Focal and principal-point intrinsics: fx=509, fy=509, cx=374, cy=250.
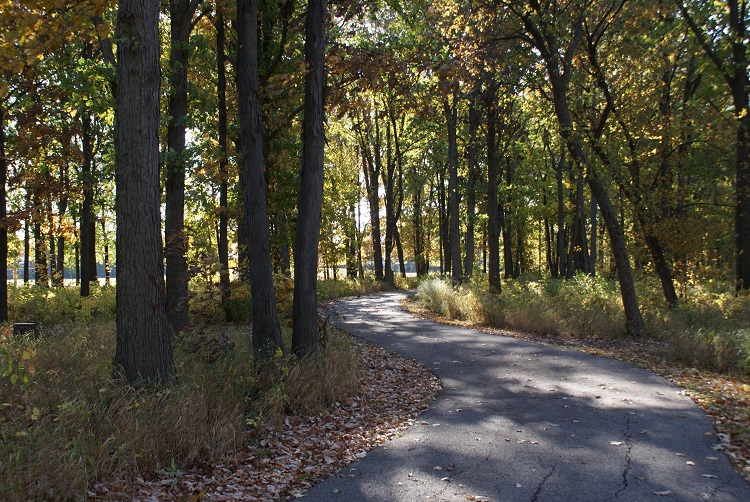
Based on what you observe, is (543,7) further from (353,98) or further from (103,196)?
(103,196)

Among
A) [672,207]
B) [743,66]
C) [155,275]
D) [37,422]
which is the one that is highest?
[743,66]

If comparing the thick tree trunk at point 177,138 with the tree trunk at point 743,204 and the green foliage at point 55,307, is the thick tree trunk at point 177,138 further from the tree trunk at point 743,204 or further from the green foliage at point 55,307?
the tree trunk at point 743,204

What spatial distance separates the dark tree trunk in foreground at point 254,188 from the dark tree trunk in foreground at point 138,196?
87.0 inches

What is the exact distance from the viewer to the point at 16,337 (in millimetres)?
7949

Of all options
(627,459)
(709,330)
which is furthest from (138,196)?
(709,330)

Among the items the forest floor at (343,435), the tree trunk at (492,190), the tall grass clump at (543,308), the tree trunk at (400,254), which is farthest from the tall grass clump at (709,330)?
the tree trunk at (400,254)

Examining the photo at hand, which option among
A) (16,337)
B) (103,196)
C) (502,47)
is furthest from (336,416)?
(103,196)

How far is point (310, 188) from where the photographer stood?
808 centimetres

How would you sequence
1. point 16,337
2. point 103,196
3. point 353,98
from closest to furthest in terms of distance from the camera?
point 16,337, point 353,98, point 103,196

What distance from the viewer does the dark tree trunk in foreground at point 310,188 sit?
8070 millimetres

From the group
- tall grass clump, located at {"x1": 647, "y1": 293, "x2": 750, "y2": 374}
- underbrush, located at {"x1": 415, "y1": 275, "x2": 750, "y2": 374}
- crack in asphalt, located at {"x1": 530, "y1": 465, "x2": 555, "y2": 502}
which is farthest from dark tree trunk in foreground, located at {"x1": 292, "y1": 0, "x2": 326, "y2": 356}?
underbrush, located at {"x1": 415, "y1": 275, "x2": 750, "y2": 374}

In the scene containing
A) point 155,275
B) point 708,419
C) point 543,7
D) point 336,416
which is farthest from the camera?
point 543,7

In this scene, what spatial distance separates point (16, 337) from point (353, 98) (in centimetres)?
674

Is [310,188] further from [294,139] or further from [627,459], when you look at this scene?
[294,139]
